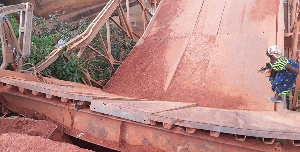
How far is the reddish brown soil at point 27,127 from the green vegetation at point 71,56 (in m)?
1.41

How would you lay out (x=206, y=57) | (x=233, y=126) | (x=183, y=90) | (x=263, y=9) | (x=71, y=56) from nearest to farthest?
1. (x=233, y=126)
2. (x=183, y=90)
3. (x=71, y=56)
4. (x=206, y=57)
5. (x=263, y=9)

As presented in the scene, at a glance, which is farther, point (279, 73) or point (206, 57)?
point (206, 57)

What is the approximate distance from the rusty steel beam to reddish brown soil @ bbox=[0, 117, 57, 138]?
0.21 meters

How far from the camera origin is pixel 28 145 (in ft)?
9.21

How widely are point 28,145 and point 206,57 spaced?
3.85 meters

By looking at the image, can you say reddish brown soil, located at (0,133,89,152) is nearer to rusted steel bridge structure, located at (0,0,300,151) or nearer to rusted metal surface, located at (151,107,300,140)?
rusted steel bridge structure, located at (0,0,300,151)

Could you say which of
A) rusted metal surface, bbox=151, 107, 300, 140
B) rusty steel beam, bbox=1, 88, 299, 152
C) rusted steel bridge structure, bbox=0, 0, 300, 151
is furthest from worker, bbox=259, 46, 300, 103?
rusty steel beam, bbox=1, 88, 299, 152

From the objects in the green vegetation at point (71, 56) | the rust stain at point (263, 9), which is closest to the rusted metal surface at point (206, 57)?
the rust stain at point (263, 9)

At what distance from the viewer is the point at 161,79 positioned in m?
5.62

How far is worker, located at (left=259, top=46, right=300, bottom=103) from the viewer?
426 cm

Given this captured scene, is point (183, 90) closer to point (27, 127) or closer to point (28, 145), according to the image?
point (27, 127)

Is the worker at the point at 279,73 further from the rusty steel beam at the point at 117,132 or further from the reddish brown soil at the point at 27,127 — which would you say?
the reddish brown soil at the point at 27,127

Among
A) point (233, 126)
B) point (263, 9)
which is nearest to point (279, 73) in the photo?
point (233, 126)

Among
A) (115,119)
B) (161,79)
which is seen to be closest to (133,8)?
(161,79)
